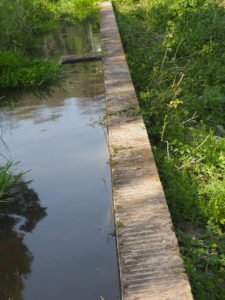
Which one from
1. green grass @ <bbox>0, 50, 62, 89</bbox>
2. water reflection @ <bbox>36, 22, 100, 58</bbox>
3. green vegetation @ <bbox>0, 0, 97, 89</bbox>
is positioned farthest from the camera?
water reflection @ <bbox>36, 22, 100, 58</bbox>

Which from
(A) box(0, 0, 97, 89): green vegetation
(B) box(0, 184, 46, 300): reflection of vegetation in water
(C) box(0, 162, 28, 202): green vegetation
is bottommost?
(B) box(0, 184, 46, 300): reflection of vegetation in water

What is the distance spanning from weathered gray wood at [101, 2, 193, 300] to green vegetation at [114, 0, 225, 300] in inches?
5.8

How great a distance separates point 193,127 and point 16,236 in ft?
7.54

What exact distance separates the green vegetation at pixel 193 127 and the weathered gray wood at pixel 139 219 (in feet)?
0.48

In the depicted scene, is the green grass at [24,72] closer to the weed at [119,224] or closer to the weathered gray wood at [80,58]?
the weathered gray wood at [80,58]

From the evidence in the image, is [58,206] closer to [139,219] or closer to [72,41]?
[139,219]

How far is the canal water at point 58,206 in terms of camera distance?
308 centimetres

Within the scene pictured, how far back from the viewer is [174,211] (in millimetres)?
3574

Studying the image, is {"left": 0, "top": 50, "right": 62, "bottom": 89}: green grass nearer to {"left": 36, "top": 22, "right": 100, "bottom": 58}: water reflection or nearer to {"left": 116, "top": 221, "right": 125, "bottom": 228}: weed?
{"left": 36, "top": 22, "right": 100, "bottom": 58}: water reflection

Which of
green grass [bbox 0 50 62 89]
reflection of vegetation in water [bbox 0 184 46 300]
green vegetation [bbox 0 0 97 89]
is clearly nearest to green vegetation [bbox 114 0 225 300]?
reflection of vegetation in water [bbox 0 184 46 300]

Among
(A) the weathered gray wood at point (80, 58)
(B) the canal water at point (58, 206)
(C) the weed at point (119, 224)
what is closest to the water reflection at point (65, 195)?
(B) the canal water at point (58, 206)

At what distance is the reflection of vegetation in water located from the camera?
312cm

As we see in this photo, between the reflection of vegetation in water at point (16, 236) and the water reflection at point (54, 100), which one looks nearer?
the reflection of vegetation in water at point (16, 236)

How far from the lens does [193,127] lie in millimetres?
5160
